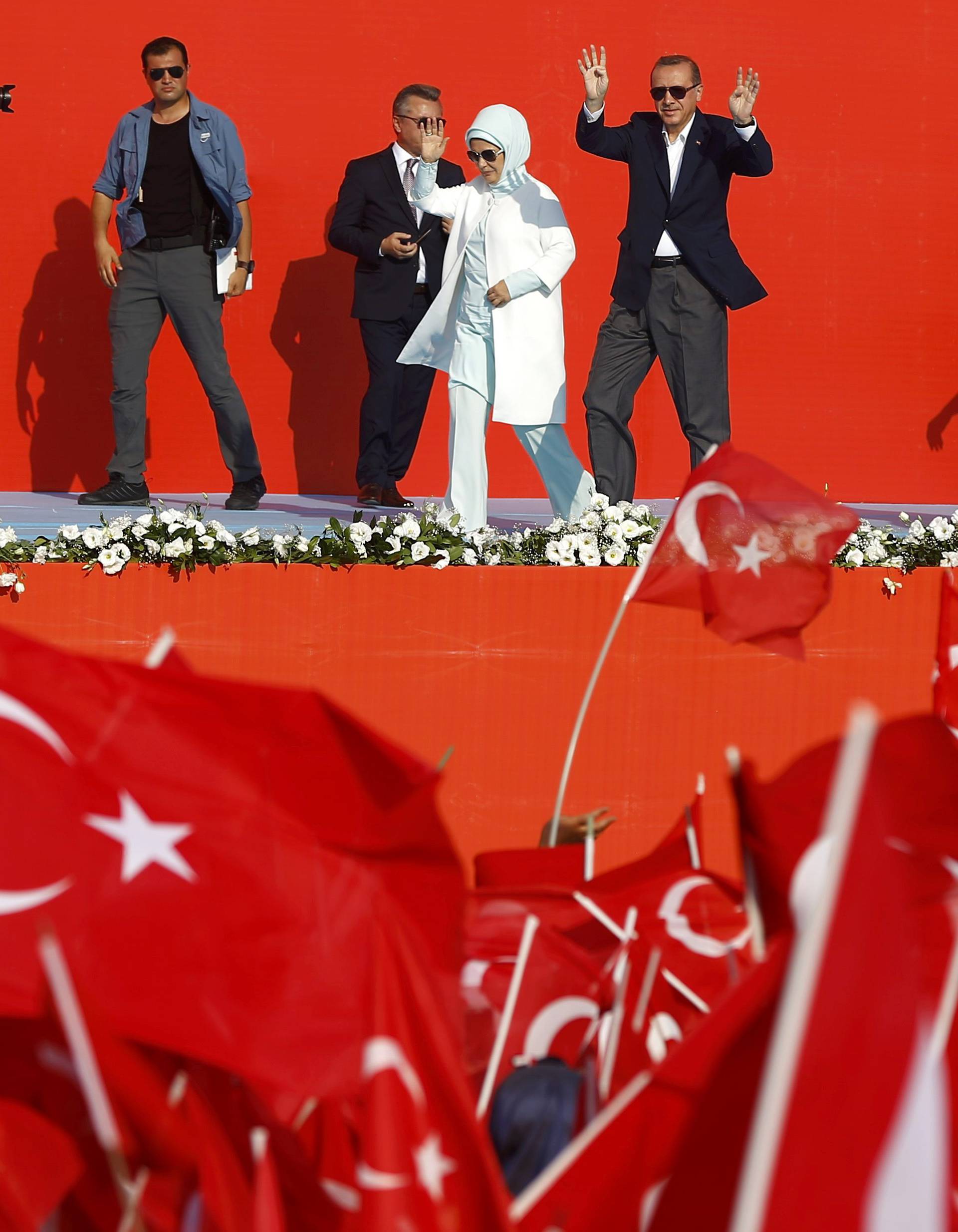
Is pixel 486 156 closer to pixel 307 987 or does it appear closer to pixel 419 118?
pixel 419 118

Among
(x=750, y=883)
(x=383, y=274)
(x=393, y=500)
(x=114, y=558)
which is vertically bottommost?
(x=393, y=500)

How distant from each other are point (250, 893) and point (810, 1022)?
0.81 meters

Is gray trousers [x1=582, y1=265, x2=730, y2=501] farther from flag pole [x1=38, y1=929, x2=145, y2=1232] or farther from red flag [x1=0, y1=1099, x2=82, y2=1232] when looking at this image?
flag pole [x1=38, y1=929, x2=145, y2=1232]

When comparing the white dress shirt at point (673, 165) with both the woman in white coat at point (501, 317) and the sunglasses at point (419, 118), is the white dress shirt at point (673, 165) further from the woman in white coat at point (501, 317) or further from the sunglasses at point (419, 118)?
the sunglasses at point (419, 118)

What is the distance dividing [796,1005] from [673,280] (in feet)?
17.7

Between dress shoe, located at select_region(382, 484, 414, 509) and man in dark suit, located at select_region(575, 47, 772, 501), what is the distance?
1606 millimetres

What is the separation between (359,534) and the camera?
4.98m

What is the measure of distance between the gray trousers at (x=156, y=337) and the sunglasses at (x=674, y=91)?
1.97 m

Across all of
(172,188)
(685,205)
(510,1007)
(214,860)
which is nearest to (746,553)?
(510,1007)

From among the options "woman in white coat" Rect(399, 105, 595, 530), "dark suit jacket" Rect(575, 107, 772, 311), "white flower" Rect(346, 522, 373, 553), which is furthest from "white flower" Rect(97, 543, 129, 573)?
"dark suit jacket" Rect(575, 107, 772, 311)

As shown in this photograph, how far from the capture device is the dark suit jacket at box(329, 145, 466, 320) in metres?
7.95

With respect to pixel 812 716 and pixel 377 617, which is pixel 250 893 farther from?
pixel 812 716

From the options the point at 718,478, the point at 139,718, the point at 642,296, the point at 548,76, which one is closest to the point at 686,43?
the point at 548,76

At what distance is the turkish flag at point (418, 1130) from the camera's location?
1.62 meters
